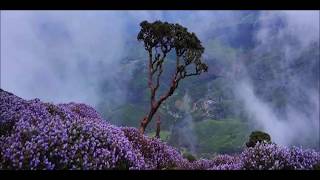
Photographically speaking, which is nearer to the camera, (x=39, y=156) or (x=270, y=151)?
(x=39, y=156)

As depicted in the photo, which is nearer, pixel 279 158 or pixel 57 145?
pixel 57 145

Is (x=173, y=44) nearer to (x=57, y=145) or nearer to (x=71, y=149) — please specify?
(x=57, y=145)

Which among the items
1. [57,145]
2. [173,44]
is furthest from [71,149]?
[173,44]

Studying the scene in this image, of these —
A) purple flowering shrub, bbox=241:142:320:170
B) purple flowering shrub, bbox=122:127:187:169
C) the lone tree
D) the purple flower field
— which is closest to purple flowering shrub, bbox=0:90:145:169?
the purple flower field

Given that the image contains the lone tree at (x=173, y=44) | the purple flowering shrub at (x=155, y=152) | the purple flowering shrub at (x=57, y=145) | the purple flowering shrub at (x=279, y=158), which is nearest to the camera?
the purple flowering shrub at (x=57, y=145)

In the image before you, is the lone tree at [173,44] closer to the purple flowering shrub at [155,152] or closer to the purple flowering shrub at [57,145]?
the purple flowering shrub at [155,152]

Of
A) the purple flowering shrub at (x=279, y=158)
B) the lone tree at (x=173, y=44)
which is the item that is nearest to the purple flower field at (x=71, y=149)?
the purple flowering shrub at (x=279, y=158)

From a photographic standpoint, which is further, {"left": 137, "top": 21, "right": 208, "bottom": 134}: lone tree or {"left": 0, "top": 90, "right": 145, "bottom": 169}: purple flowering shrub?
{"left": 137, "top": 21, "right": 208, "bottom": 134}: lone tree

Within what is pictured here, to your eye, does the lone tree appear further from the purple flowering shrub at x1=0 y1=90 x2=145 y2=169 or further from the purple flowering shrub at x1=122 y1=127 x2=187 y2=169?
the purple flowering shrub at x1=0 y1=90 x2=145 y2=169

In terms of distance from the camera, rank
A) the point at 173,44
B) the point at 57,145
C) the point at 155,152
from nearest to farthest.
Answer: the point at 57,145, the point at 155,152, the point at 173,44
